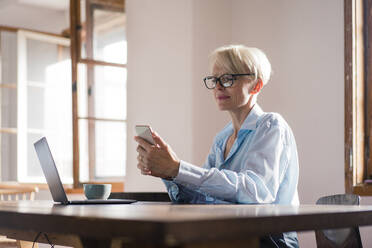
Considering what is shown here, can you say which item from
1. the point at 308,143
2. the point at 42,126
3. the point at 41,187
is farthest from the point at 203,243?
the point at 42,126

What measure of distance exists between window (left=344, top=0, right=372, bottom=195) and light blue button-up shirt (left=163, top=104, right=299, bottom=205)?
108 centimetres

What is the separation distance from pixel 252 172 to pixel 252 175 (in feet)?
0.03

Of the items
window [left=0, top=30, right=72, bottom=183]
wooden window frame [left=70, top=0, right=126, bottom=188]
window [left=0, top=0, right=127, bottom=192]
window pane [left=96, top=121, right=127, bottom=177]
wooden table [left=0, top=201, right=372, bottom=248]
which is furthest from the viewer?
window [left=0, top=30, right=72, bottom=183]

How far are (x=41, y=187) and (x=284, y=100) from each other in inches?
136

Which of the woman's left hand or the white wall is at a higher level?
the white wall

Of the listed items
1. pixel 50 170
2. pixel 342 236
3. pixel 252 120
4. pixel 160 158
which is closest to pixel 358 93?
pixel 252 120

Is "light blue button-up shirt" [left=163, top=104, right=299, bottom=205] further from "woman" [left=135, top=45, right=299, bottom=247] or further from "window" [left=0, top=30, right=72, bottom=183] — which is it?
"window" [left=0, top=30, right=72, bottom=183]

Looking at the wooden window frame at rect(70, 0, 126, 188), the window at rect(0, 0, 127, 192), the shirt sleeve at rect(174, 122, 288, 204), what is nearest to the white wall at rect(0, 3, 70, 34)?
the window at rect(0, 0, 127, 192)

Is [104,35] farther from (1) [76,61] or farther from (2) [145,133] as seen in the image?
(2) [145,133]

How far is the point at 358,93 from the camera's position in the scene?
302cm

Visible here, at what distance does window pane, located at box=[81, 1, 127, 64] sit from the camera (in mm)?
4879

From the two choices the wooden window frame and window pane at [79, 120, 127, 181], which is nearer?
the wooden window frame

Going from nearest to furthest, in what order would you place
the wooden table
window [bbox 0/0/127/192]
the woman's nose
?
the wooden table, the woman's nose, window [bbox 0/0/127/192]

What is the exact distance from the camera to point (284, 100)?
11.2ft
